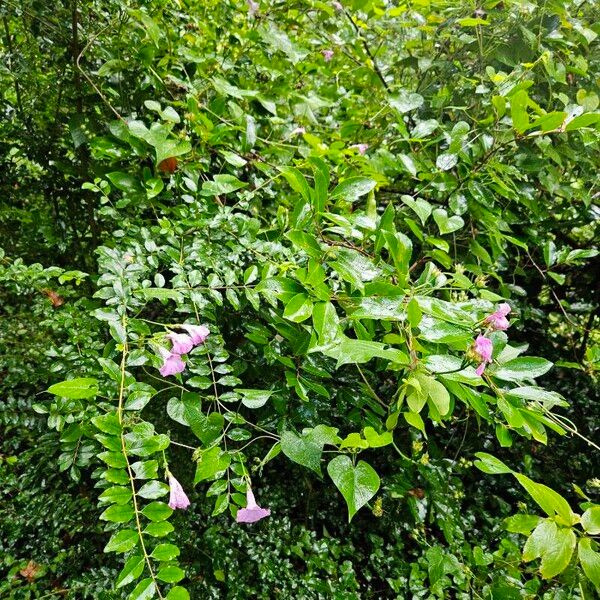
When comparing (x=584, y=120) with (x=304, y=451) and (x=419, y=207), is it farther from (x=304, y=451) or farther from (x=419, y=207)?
(x=304, y=451)

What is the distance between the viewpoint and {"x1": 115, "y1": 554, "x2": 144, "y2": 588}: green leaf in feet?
1.81

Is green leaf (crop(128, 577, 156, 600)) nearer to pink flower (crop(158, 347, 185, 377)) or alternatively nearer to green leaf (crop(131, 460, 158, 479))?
green leaf (crop(131, 460, 158, 479))

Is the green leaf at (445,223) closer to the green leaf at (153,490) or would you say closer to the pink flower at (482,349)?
the pink flower at (482,349)

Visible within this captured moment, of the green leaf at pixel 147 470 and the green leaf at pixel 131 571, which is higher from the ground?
the green leaf at pixel 147 470

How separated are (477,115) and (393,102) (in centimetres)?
30

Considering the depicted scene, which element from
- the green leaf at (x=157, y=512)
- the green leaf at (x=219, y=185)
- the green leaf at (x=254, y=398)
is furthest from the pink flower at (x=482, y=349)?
Answer: the green leaf at (x=219, y=185)

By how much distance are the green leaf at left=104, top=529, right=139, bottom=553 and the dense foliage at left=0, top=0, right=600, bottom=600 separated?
3cm

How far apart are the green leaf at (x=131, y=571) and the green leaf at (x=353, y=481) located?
0.88 ft

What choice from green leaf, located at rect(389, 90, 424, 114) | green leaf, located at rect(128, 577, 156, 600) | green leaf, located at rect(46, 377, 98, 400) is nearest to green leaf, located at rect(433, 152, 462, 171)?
green leaf, located at rect(389, 90, 424, 114)

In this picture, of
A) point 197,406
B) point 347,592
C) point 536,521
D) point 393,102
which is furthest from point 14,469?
point 393,102

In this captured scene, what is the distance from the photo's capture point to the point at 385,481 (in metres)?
1.21

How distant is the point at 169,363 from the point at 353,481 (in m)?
0.34

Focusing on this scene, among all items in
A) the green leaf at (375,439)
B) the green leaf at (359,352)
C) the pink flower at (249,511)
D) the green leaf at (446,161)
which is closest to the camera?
the green leaf at (359,352)

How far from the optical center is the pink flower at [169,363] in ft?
2.31
